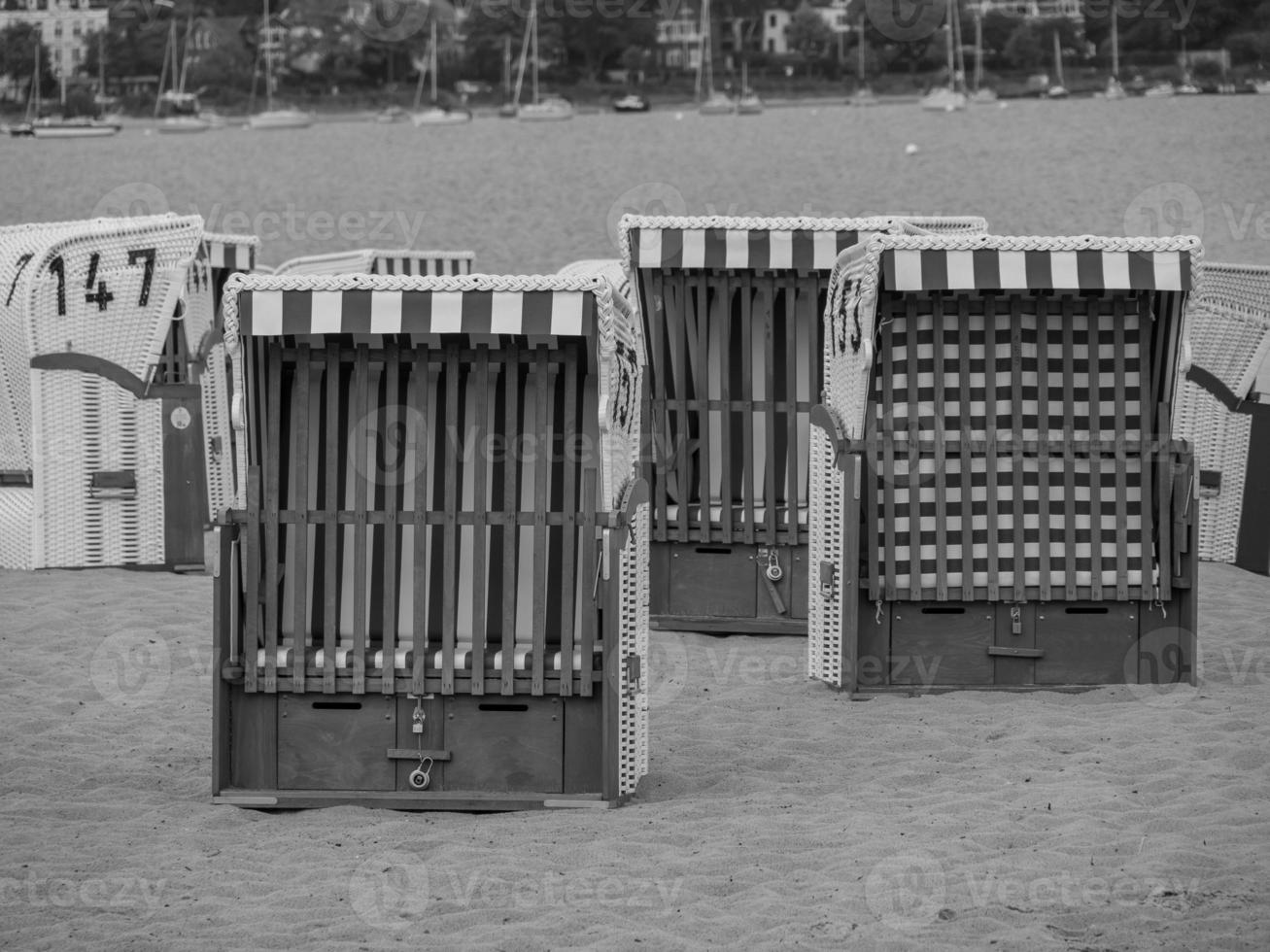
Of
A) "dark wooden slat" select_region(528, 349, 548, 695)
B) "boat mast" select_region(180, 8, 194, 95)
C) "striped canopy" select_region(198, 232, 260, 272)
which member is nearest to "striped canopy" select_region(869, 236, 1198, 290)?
"dark wooden slat" select_region(528, 349, 548, 695)

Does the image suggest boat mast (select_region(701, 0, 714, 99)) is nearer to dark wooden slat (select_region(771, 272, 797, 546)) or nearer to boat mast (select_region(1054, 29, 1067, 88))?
boat mast (select_region(1054, 29, 1067, 88))

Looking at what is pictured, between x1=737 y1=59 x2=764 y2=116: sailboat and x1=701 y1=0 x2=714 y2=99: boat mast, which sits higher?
x1=701 y1=0 x2=714 y2=99: boat mast

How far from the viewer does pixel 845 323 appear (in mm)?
7578

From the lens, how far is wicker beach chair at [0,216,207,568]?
1034 centimetres

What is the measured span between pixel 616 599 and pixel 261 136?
7105cm

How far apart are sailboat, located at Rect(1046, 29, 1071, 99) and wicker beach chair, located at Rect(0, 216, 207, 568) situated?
79.6 m

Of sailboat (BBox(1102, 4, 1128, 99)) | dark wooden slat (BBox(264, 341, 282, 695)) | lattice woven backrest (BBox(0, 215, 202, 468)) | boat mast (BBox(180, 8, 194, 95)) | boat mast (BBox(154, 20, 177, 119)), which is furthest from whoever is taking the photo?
boat mast (BBox(180, 8, 194, 95))

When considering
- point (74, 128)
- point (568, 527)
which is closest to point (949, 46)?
point (74, 128)

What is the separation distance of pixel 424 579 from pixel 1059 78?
89897 millimetres

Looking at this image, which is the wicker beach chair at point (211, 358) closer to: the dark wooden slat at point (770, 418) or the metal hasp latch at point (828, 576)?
the dark wooden slat at point (770, 418)

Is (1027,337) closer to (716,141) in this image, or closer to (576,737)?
(576,737)

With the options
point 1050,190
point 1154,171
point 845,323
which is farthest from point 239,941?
point 1154,171

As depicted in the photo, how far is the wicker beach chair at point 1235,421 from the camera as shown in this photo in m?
Answer: 10.3

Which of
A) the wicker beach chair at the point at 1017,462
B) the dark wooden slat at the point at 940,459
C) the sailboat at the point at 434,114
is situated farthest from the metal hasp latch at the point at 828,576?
the sailboat at the point at 434,114
